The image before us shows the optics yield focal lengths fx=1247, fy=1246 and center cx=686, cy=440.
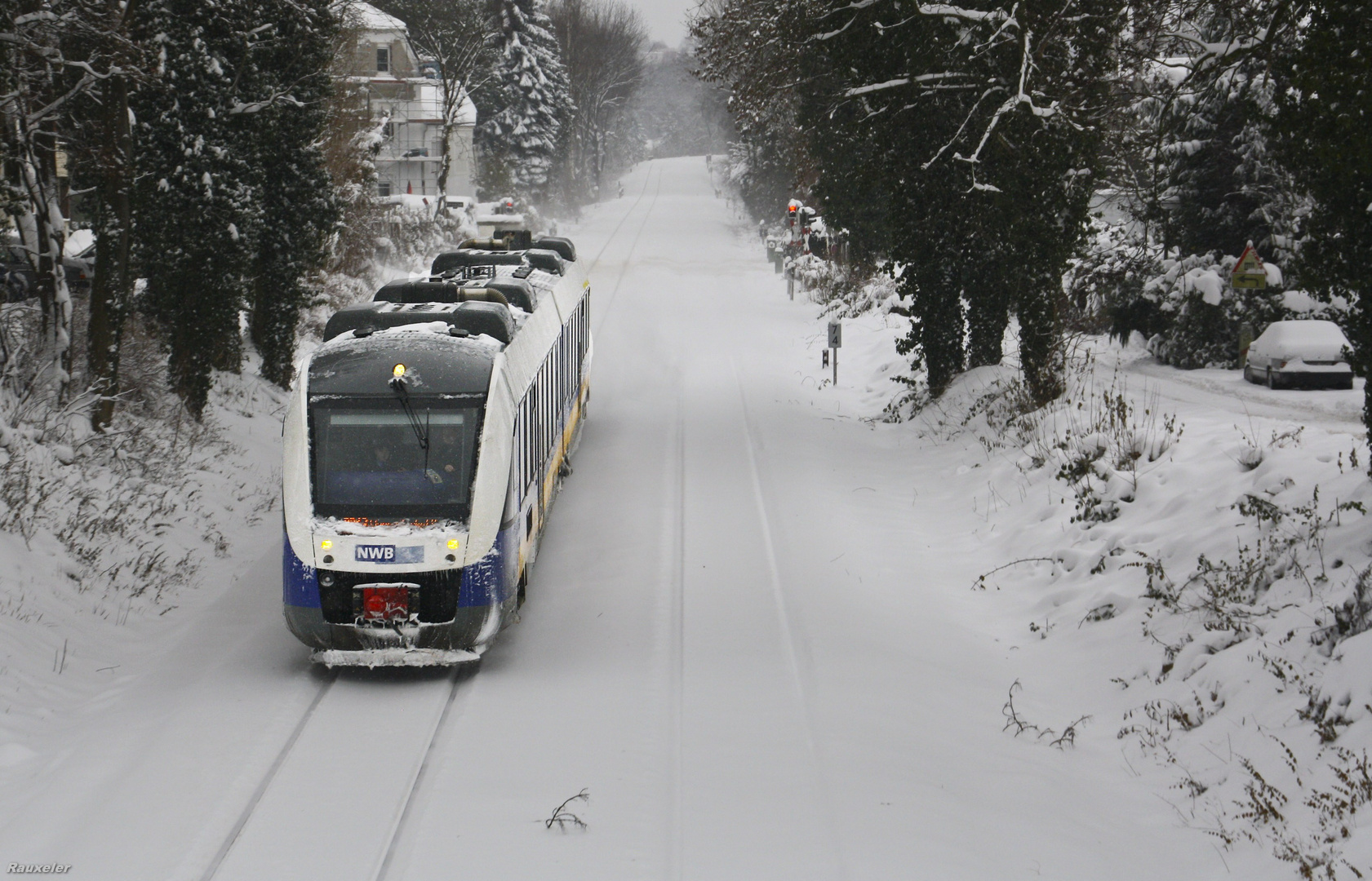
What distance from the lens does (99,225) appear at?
15.6m

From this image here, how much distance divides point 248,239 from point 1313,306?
19707 mm

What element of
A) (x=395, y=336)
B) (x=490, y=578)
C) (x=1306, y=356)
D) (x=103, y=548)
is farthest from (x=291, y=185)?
(x=1306, y=356)

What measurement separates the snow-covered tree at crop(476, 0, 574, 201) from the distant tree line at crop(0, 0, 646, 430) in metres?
42.0

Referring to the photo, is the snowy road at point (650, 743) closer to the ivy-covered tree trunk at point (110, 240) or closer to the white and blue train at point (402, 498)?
the white and blue train at point (402, 498)

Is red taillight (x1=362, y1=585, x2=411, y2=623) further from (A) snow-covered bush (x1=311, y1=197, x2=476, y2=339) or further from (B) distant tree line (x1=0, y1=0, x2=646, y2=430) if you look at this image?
(A) snow-covered bush (x1=311, y1=197, x2=476, y2=339)

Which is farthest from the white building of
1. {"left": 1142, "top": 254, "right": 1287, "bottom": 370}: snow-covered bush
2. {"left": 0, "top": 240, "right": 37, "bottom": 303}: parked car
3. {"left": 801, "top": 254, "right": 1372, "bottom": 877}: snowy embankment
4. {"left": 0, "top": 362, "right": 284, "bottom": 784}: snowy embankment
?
{"left": 801, "top": 254, "right": 1372, "bottom": 877}: snowy embankment

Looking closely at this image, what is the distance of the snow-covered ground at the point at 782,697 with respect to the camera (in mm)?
7395

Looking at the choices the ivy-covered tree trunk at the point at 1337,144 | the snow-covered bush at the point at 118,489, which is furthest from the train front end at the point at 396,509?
the ivy-covered tree trunk at the point at 1337,144

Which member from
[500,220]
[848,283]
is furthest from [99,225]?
[500,220]

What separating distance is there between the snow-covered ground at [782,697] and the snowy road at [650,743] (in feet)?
0.11

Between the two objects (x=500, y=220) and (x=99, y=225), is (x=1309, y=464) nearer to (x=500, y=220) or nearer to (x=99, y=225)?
(x=99, y=225)

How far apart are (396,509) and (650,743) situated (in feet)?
9.06

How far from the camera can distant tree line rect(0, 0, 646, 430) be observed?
14547 mm

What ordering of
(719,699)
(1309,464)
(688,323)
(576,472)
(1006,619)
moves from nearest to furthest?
1. (719,699)
2. (1309,464)
3. (1006,619)
4. (576,472)
5. (688,323)
